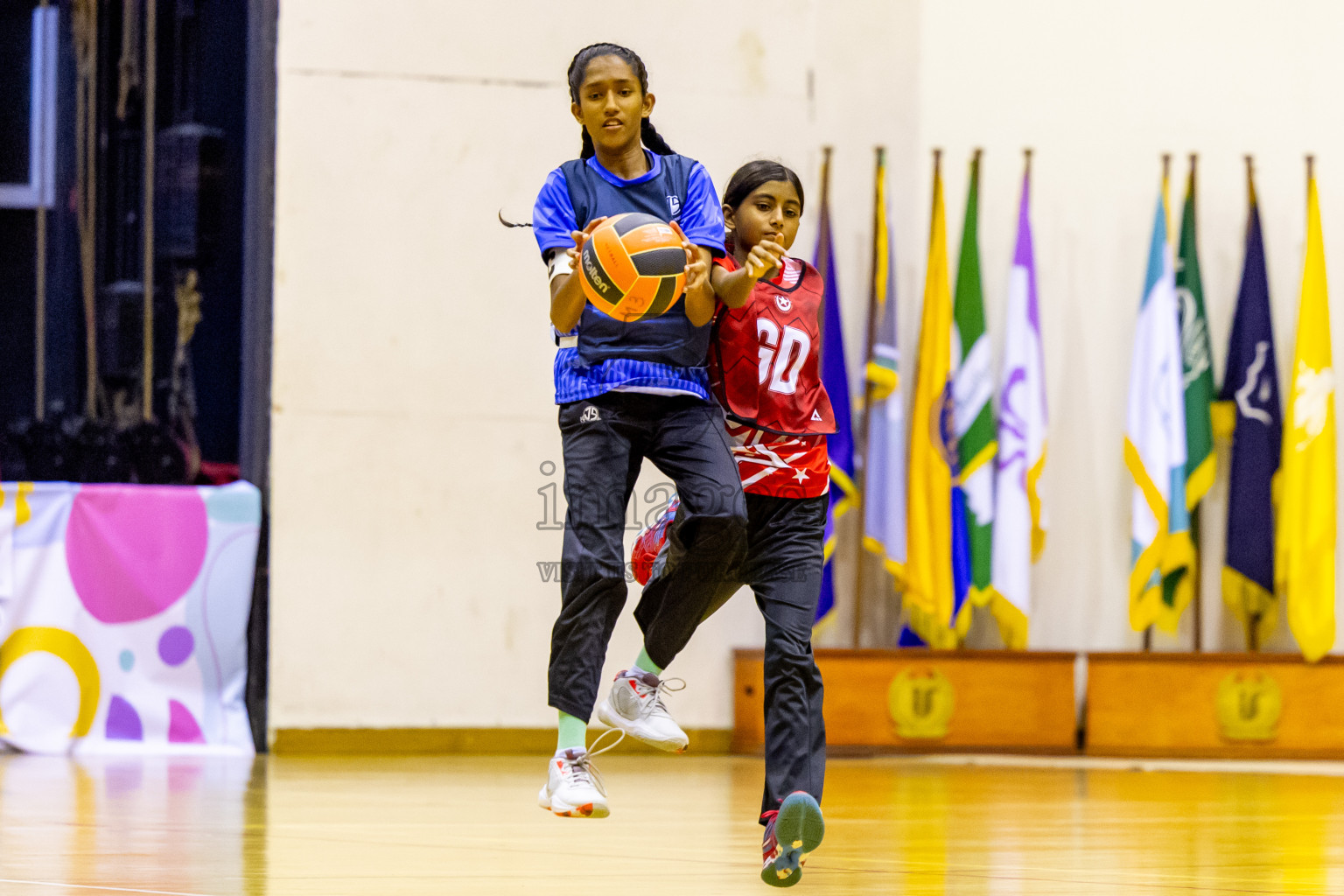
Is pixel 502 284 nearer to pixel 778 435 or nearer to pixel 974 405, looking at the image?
pixel 974 405

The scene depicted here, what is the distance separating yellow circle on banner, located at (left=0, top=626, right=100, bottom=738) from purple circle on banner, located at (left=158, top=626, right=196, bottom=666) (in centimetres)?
24

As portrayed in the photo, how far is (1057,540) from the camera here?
21.2 ft

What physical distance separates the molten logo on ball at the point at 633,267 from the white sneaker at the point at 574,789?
0.77m

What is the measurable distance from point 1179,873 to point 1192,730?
358 cm

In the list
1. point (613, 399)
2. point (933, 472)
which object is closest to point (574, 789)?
point (613, 399)

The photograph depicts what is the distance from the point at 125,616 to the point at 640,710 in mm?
3253

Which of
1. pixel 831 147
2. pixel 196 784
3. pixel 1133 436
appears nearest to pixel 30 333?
pixel 196 784

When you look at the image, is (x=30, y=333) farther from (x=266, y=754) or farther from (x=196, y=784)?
(x=196, y=784)

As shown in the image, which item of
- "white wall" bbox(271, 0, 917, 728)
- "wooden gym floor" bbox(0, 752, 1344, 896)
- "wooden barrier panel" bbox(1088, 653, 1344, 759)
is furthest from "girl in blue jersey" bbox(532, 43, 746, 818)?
"wooden barrier panel" bbox(1088, 653, 1344, 759)

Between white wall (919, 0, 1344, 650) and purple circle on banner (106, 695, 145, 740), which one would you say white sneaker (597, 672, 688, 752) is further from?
white wall (919, 0, 1344, 650)

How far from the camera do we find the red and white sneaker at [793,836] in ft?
7.52

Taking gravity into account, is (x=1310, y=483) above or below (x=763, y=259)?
below

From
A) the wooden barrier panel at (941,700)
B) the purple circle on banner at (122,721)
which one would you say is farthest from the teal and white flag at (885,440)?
the purple circle on banner at (122,721)

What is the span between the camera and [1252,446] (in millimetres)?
6133
